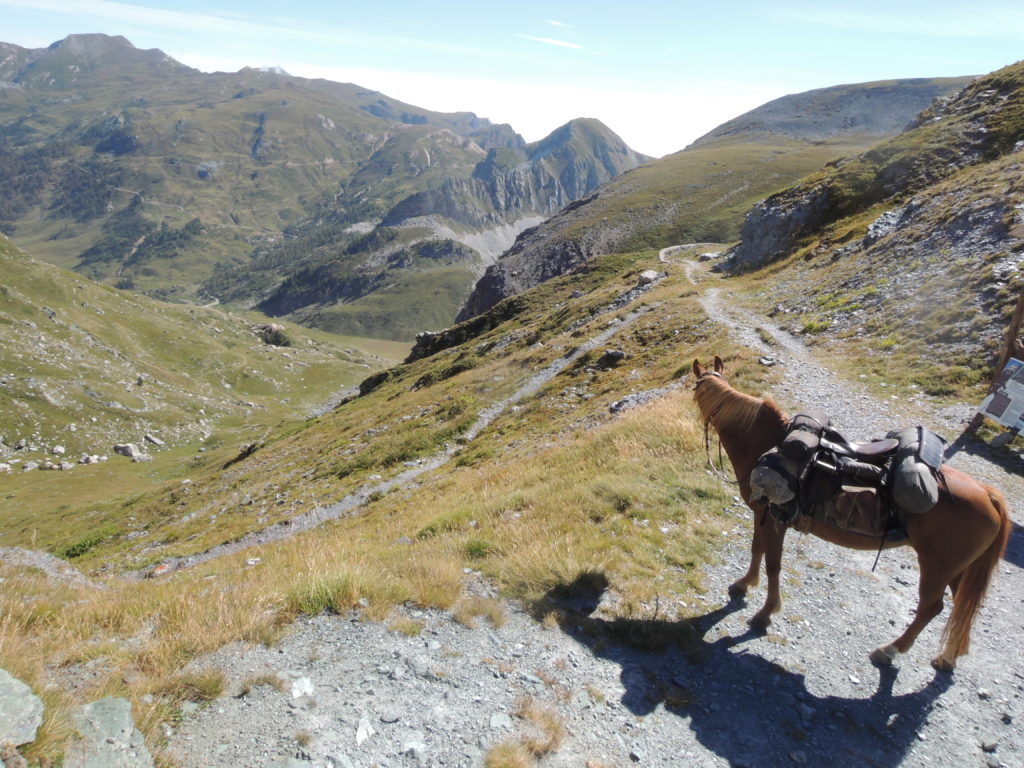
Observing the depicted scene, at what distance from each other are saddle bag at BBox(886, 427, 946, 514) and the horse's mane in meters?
1.57

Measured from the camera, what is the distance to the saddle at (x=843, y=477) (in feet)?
21.6

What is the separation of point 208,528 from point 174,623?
94.4ft

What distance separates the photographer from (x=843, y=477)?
6.87m

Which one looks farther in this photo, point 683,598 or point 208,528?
point 208,528

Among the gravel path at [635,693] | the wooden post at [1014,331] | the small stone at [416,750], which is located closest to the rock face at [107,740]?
the gravel path at [635,693]

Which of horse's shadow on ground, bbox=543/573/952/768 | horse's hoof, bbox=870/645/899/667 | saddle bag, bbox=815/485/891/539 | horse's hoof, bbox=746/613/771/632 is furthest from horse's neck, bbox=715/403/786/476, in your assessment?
horse's hoof, bbox=870/645/899/667

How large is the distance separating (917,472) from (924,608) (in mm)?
2124

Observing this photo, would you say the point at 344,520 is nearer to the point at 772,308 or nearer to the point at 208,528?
the point at 208,528

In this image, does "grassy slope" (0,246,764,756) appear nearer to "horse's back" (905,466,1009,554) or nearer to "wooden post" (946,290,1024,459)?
"horse's back" (905,466,1009,554)

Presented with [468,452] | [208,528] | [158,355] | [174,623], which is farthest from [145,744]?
[158,355]

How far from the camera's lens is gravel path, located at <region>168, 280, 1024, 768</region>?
202 inches

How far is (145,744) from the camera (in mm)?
4473

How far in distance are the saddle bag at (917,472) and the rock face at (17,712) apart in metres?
9.04

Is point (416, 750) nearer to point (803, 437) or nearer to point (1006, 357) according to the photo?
point (803, 437)
